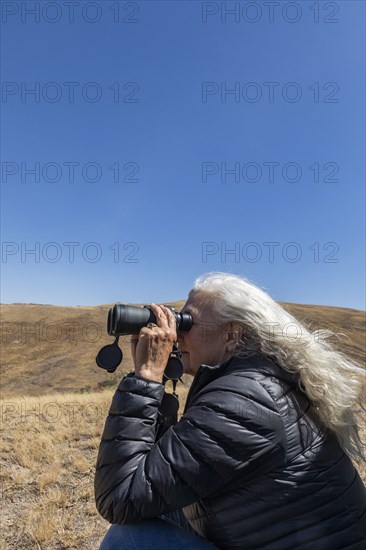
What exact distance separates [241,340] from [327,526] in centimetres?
72

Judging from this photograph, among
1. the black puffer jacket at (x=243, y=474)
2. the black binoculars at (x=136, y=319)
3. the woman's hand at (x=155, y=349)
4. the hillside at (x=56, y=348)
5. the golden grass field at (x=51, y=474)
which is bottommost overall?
the hillside at (x=56, y=348)

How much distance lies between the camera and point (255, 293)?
191 centimetres

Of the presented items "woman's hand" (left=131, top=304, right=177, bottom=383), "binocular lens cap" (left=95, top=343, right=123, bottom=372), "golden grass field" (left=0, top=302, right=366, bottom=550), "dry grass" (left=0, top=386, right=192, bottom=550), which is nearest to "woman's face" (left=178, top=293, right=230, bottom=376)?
"woman's hand" (left=131, top=304, right=177, bottom=383)

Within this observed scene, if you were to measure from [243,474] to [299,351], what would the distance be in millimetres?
540

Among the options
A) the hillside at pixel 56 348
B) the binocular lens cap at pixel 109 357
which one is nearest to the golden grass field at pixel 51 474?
the binocular lens cap at pixel 109 357

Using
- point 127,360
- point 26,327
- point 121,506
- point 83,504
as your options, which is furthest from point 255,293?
point 26,327

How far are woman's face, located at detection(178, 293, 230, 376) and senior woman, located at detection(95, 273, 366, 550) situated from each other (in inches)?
3.8

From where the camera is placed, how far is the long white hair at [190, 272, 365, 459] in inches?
66.0

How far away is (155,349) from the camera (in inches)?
71.6

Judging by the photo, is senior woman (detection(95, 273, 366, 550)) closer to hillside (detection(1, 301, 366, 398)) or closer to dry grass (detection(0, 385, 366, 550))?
dry grass (detection(0, 385, 366, 550))

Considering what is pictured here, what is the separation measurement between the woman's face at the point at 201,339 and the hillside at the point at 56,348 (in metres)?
18.0

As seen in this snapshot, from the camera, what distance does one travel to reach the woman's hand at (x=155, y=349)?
177 centimetres

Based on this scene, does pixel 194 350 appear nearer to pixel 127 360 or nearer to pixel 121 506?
pixel 121 506

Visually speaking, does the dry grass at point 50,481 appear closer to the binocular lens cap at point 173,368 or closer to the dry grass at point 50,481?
the dry grass at point 50,481
